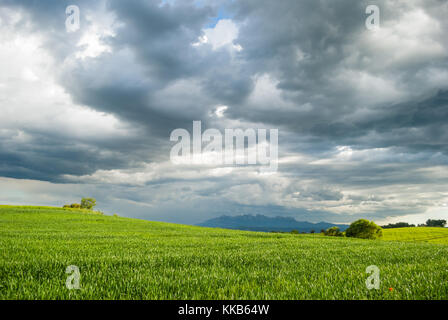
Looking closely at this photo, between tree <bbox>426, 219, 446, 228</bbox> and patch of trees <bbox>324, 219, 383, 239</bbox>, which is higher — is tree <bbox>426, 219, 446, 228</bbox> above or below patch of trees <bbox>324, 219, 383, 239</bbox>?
below

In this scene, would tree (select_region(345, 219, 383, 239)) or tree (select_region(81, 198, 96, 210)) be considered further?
tree (select_region(81, 198, 96, 210))

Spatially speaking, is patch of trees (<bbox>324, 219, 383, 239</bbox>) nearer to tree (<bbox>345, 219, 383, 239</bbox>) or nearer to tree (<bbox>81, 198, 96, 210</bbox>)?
tree (<bbox>345, 219, 383, 239</bbox>)

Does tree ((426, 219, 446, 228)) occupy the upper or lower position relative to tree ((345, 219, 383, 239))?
lower

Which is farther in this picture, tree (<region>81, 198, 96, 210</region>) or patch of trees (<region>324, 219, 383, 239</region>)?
tree (<region>81, 198, 96, 210</region>)

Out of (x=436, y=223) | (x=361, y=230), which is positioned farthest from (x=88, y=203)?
(x=436, y=223)

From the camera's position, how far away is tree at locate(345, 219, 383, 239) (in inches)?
2879

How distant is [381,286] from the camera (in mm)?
6215

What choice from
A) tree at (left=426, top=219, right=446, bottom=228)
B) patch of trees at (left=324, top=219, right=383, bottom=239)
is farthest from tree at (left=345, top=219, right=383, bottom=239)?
tree at (left=426, top=219, right=446, bottom=228)

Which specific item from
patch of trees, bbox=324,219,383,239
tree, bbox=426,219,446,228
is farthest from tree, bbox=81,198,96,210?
tree, bbox=426,219,446,228

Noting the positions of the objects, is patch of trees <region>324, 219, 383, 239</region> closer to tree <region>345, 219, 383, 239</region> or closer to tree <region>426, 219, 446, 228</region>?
tree <region>345, 219, 383, 239</region>

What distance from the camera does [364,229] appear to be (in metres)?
73.9

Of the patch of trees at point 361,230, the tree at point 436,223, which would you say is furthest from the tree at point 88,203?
the tree at point 436,223

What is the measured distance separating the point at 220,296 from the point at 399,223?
18725cm
